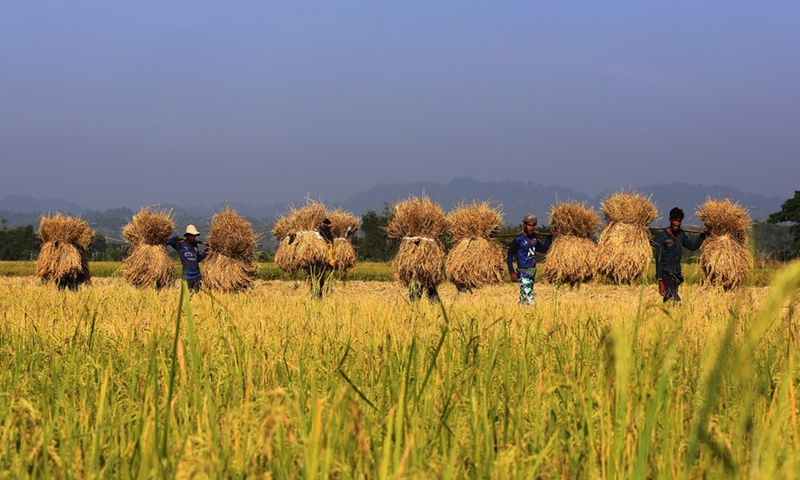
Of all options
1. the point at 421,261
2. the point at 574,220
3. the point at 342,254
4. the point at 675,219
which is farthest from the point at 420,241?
the point at 675,219

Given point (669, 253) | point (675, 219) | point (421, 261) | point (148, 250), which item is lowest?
point (421, 261)

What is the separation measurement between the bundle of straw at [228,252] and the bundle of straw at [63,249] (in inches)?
145

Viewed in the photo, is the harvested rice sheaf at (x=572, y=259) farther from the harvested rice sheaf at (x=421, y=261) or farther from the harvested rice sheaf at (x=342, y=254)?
the harvested rice sheaf at (x=342, y=254)

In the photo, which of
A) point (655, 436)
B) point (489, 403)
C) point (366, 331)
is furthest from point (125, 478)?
point (366, 331)

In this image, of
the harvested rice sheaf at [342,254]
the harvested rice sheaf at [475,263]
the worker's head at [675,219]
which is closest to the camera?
the worker's head at [675,219]

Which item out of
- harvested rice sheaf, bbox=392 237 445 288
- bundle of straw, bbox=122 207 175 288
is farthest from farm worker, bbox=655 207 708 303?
bundle of straw, bbox=122 207 175 288

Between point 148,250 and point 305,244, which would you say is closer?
point 305,244

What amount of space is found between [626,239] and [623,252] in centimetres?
32

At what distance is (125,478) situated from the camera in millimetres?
1833

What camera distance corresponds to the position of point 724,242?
15227 mm

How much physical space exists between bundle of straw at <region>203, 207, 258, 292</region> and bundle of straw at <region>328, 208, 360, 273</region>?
2.19 m

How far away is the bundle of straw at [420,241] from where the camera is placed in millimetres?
14328

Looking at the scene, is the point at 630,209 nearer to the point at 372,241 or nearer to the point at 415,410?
the point at 415,410

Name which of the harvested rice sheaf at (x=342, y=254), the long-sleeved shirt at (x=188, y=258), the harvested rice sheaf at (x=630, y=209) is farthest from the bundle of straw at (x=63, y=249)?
the harvested rice sheaf at (x=630, y=209)
